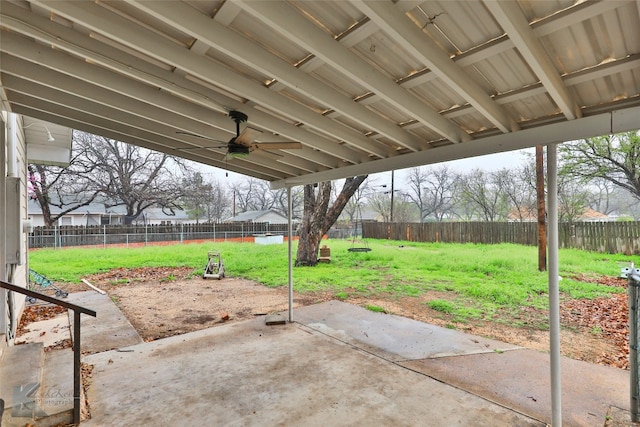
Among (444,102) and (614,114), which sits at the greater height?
(444,102)

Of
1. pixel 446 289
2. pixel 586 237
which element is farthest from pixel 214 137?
pixel 586 237

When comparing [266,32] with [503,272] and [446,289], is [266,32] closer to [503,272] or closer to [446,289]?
[446,289]

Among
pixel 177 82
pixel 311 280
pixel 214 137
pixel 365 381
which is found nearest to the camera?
pixel 177 82

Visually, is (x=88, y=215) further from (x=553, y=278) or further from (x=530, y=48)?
(x=530, y=48)

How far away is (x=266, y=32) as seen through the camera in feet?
6.39

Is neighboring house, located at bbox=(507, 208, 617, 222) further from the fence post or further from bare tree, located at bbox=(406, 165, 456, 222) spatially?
the fence post

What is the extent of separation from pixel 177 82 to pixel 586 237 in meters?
13.0

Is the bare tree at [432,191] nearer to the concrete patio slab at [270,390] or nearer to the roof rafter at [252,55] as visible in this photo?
the concrete patio slab at [270,390]

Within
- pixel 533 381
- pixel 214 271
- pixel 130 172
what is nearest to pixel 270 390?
pixel 533 381

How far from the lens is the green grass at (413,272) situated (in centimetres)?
630

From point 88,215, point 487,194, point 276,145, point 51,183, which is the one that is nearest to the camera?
point 276,145

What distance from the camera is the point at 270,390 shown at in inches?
114

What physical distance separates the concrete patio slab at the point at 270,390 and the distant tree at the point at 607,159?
9535 mm

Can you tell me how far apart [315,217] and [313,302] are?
4.57m
